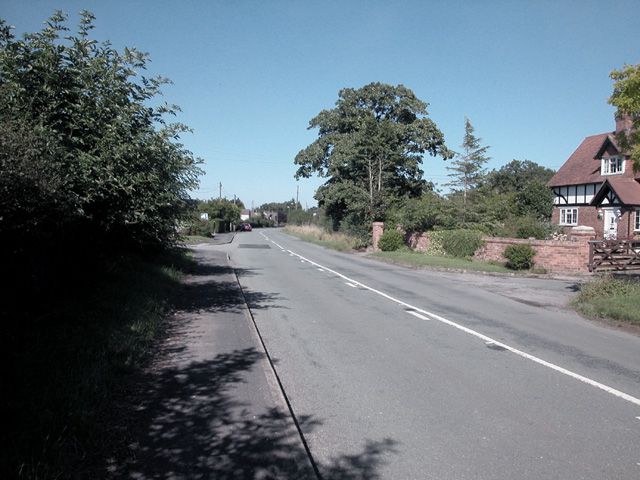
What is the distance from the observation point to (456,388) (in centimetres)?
584

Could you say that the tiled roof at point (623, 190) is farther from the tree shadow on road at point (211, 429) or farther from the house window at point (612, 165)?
the tree shadow on road at point (211, 429)

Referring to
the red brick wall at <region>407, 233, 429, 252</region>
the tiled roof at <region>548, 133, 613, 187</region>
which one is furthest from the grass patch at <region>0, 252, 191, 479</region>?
the tiled roof at <region>548, 133, 613, 187</region>

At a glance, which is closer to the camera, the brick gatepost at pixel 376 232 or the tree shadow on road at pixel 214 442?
the tree shadow on road at pixel 214 442

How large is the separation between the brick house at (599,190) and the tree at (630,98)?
2039 centimetres

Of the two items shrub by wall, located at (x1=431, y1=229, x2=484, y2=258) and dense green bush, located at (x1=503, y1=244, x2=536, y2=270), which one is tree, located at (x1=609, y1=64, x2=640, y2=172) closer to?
dense green bush, located at (x1=503, y1=244, x2=536, y2=270)

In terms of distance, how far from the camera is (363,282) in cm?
1712

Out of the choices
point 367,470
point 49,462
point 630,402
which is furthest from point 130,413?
point 630,402

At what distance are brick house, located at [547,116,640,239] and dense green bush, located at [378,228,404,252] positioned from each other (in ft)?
39.8

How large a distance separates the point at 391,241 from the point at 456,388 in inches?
1011

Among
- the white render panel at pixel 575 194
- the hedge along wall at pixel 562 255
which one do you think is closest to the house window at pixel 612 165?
the white render panel at pixel 575 194

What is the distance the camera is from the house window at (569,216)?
42875 millimetres

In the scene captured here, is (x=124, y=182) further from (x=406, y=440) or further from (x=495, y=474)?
(x=495, y=474)

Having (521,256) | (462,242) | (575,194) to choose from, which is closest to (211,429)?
(521,256)

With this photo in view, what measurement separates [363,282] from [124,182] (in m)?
10.3
